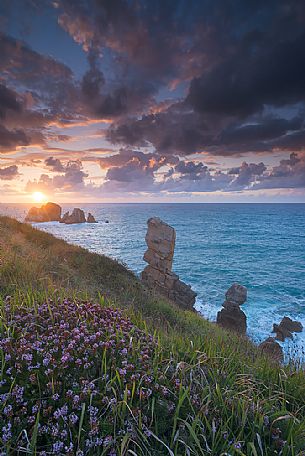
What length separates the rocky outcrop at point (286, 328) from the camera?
2422 cm

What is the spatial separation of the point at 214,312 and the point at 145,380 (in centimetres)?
2894

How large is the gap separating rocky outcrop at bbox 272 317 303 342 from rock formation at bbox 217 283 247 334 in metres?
3.12

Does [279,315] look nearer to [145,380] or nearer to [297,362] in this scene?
[297,362]

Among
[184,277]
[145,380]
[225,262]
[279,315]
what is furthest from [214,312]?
[145,380]

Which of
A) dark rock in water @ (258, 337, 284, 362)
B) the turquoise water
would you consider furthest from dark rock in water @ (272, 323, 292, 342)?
dark rock in water @ (258, 337, 284, 362)

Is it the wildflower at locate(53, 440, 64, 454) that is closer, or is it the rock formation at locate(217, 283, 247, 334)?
the wildflower at locate(53, 440, 64, 454)

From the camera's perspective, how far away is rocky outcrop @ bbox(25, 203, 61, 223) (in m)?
117

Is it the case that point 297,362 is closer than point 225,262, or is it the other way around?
point 297,362

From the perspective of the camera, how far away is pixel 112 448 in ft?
6.79

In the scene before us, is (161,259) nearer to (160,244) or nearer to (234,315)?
(160,244)

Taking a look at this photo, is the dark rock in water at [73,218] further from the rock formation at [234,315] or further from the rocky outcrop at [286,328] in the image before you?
the rocky outcrop at [286,328]

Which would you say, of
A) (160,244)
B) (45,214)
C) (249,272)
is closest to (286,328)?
(160,244)

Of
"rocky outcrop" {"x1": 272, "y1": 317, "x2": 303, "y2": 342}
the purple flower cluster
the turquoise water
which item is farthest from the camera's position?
the turquoise water

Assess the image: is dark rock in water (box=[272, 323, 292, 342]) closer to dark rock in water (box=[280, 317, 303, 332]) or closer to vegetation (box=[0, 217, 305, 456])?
dark rock in water (box=[280, 317, 303, 332])
